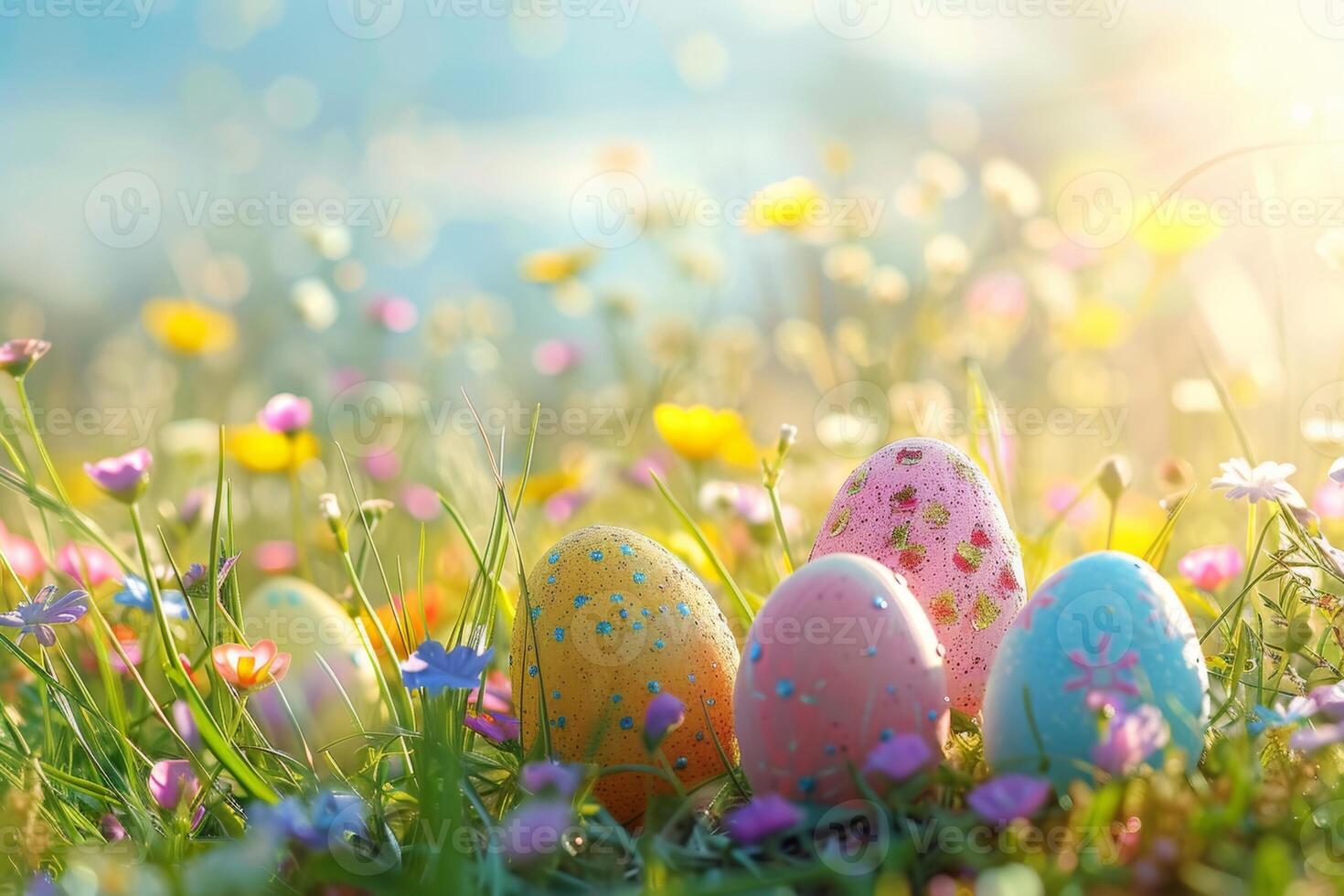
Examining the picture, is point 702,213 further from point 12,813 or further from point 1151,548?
point 12,813

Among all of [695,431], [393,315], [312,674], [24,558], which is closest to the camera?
[312,674]

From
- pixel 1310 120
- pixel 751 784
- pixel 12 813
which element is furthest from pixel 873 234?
pixel 12 813

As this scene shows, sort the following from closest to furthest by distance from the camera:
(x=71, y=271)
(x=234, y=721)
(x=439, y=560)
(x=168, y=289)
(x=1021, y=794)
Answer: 1. (x=1021, y=794)
2. (x=234, y=721)
3. (x=439, y=560)
4. (x=168, y=289)
5. (x=71, y=271)

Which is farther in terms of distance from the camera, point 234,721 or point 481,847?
point 234,721

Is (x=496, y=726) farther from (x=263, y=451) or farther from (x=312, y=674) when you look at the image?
(x=263, y=451)

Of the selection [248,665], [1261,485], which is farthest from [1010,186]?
[248,665]
